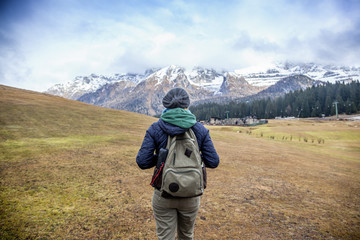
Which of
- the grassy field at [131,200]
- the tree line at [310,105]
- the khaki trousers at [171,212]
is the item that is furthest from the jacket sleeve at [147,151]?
the tree line at [310,105]

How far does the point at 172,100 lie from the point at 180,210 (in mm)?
1830

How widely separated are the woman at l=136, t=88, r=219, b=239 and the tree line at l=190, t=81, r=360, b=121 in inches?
4687

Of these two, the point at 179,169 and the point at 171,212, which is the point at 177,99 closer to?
the point at 179,169

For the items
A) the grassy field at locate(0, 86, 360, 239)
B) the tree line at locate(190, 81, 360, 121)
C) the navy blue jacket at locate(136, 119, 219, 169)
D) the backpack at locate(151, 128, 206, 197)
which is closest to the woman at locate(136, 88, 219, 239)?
the navy blue jacket at locate(136, 119, 219, 169)

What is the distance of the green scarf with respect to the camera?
121 inches

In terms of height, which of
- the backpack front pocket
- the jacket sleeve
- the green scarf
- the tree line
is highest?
the tree line

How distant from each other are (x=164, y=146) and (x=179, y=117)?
561 mm

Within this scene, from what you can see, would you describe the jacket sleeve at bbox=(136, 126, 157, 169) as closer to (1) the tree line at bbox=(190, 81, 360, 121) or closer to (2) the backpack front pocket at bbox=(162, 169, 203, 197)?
(2) the backpack front pocket at bbox=(162, 169, 203, 197)

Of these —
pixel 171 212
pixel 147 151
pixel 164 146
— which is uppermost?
pixel 164 146

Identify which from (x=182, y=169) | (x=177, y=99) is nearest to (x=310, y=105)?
(x=177, y=99)

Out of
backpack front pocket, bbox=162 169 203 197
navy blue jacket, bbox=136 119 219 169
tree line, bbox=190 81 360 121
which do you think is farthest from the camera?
tree line, bbox=190 81 360 121

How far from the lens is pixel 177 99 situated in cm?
336

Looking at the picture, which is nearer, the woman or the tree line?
the woman

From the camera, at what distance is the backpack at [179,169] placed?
9.39ft
